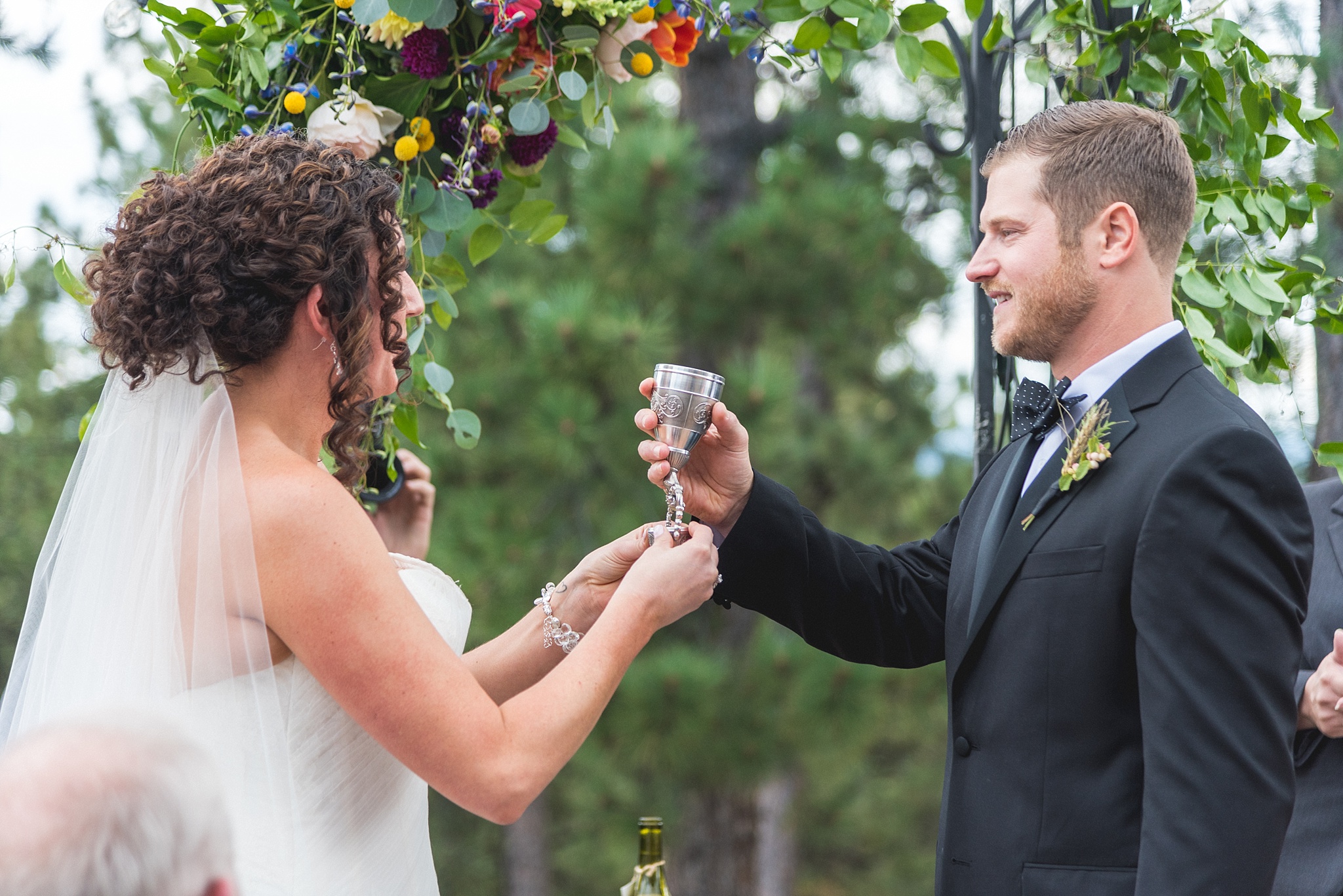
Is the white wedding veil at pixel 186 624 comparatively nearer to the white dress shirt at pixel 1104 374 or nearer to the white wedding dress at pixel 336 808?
the white wedding dress at pixel 336 808

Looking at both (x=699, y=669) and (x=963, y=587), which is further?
(x=699, y=669)

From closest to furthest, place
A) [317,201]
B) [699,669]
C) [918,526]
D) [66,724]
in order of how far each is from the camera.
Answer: [66,724]
[317,201]
[699,669]
[918,526]

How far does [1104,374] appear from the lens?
2.17m

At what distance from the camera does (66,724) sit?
1194 millimetres

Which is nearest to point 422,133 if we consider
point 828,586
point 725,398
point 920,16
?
point 920,16

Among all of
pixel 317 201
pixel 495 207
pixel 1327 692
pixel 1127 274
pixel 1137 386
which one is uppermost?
pixel 495 207

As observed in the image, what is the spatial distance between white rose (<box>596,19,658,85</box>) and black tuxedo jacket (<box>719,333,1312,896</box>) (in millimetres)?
1234

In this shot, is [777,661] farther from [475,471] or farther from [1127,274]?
[1127,274]

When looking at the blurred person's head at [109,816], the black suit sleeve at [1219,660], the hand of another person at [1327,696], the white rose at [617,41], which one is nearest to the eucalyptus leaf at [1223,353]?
the hand of another person at [1327,696]

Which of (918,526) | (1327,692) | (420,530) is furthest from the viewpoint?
(918,526)

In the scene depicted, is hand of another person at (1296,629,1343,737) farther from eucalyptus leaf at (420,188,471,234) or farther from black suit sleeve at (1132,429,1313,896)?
eucalyptus leaf at (420,188,471,234)

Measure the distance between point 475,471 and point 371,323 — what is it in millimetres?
5702

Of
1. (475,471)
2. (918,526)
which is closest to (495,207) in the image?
(475,471)

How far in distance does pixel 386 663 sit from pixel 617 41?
1485mm
